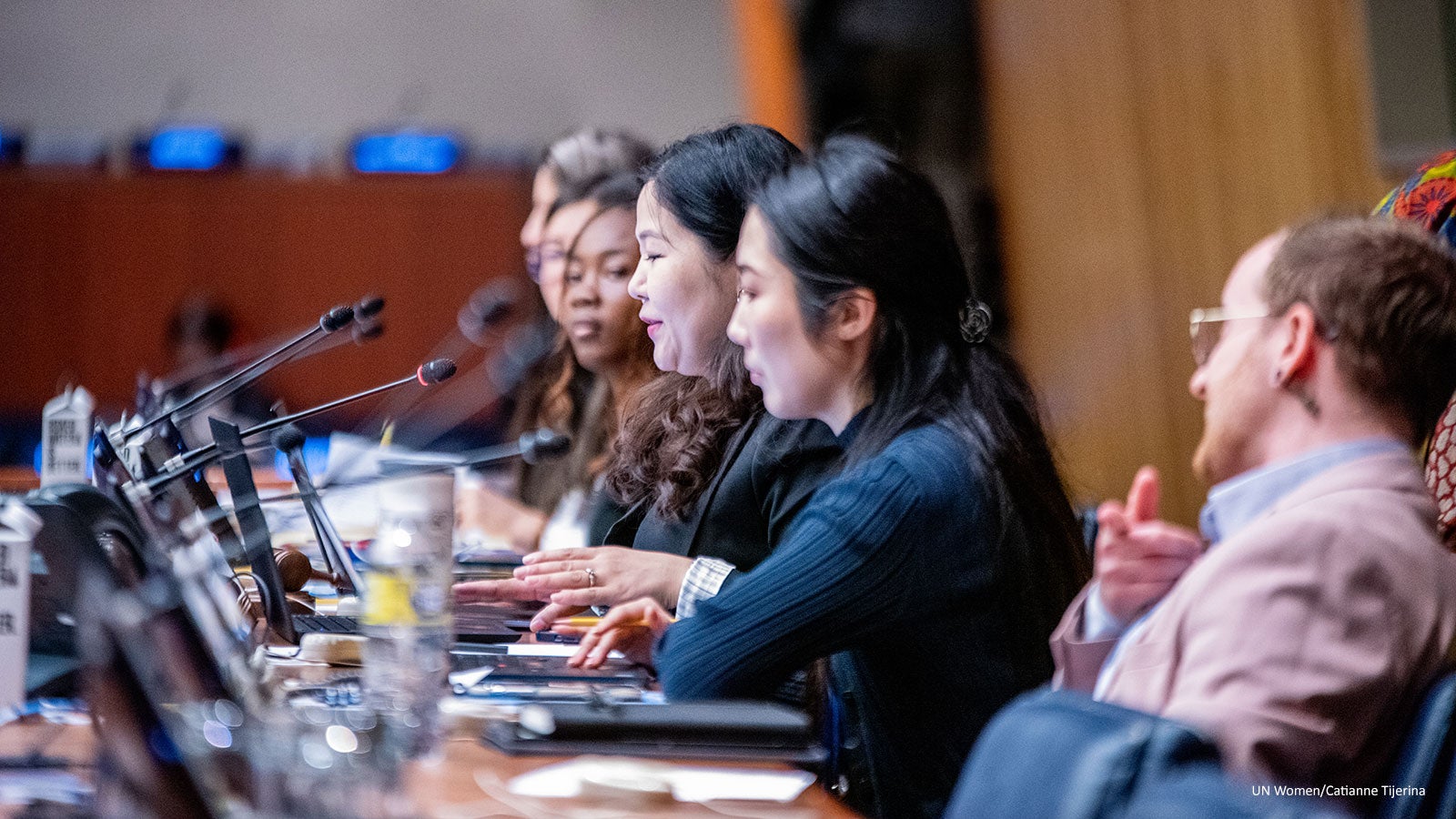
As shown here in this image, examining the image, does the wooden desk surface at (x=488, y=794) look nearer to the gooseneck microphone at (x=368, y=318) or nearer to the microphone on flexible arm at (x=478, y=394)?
the gooseneck microphone at (x=368, y=318)

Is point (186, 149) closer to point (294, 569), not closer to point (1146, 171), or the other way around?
point (1146, 171)

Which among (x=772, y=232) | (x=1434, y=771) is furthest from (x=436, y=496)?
(x=1434, y=771)

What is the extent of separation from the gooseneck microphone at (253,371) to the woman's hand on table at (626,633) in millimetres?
554

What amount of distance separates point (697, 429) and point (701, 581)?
1.32 ft

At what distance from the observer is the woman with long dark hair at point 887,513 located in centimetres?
146

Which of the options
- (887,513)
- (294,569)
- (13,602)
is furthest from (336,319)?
(887,513)

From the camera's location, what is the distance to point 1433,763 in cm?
104

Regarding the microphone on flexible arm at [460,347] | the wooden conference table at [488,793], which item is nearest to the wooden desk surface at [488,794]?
the wooden conference table at [488,793]

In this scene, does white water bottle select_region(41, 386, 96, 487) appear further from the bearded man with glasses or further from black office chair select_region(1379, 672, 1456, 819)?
black office chair select_region(1379, 672, 1456, 819)

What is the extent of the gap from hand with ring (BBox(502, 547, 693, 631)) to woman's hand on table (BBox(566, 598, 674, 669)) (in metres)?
0.12

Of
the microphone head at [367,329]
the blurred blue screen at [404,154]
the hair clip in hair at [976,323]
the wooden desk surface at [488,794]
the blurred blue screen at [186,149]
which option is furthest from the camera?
the blurred blue screen at [404,154]

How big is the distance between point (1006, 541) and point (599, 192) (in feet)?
4.64

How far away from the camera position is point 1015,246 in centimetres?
623

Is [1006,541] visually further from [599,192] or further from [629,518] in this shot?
[599,192]
